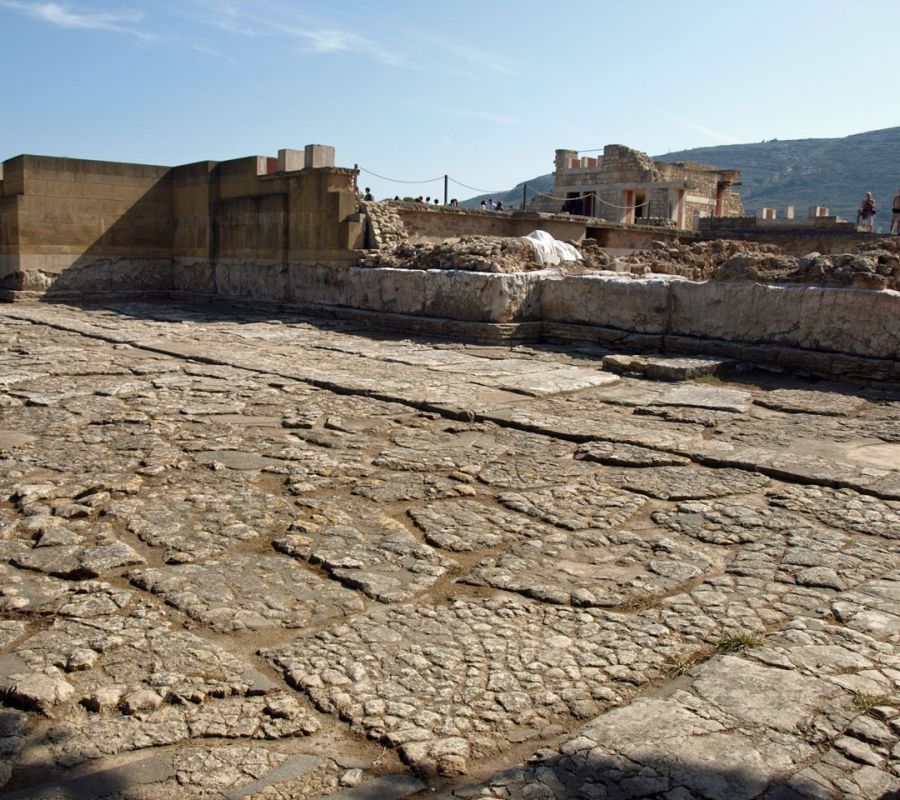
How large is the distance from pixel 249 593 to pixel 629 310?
673 centimetres

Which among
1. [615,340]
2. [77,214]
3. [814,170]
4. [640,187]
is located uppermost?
[814,170]

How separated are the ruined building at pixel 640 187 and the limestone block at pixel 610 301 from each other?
20.9 m

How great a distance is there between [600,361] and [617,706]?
6254 millimetres

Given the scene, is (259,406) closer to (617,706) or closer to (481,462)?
(481,462)

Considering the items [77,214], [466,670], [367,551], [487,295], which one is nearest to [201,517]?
[367,551]

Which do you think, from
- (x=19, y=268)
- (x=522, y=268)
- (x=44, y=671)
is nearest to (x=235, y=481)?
Result: (x=44, y=671)

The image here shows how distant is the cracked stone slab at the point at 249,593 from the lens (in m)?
2.65

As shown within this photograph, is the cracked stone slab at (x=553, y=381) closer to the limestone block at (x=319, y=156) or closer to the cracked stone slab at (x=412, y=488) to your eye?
the cracked stone slab at (x=412, y=488)

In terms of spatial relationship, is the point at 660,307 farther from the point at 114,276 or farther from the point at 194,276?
the point at 114,276

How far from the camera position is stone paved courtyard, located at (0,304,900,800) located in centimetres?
197

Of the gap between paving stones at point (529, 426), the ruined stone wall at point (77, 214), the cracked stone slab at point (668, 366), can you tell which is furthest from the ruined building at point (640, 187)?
the gap between paving stones at point (529, 426)

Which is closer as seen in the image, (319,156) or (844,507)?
(844,507)

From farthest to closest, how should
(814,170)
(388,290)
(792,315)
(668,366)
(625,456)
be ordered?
(814,170)
(388,290)
(792,315)
(668,366)
(625,456)

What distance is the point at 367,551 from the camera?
3232mm
